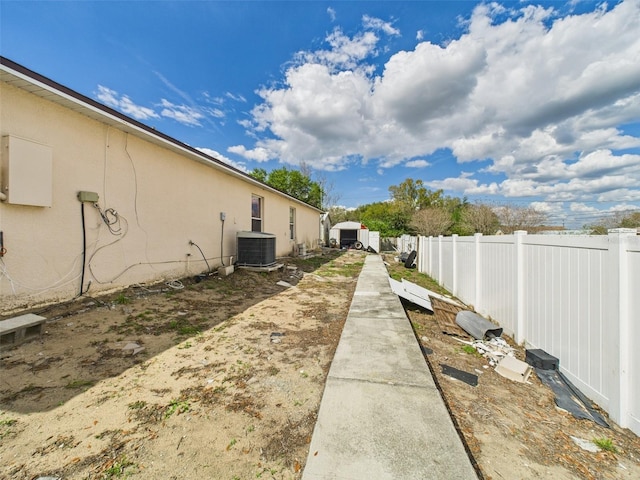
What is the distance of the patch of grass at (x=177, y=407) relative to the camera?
1945mm

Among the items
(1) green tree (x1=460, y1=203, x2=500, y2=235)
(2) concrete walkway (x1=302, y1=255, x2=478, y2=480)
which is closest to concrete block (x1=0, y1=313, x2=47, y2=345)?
(2) concrete walkway (x1=302, y1=255, x2=478, y2=480)

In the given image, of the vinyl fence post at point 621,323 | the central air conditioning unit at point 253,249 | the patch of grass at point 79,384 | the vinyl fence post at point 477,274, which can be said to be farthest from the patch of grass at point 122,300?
the vinyl fence post at point 477,274

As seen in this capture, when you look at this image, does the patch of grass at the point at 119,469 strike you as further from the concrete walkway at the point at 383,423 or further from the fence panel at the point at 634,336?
the fence panel at the point at 634,336

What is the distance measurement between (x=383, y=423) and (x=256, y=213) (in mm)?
9312

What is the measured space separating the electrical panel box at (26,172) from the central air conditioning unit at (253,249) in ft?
14.4

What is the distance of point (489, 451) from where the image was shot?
5.56 ft

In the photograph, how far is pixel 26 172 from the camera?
3.42m

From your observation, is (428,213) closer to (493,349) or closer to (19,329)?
(493,349)

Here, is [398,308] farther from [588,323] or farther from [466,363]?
[588,323]

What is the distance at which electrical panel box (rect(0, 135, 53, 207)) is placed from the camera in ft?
10.8

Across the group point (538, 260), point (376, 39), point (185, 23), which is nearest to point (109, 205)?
point (185, 23)

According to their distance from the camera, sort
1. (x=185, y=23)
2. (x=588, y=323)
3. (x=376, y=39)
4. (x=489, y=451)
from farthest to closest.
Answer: (x=376, y=39) → (x=185, y=23) → (x=588, y=323) → (x=489, y=451)

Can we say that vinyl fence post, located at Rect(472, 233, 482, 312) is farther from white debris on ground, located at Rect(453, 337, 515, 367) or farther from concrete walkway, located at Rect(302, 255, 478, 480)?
concrete walkway, located at Rect(302, 255, 478, 480)

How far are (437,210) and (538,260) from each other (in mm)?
21869
